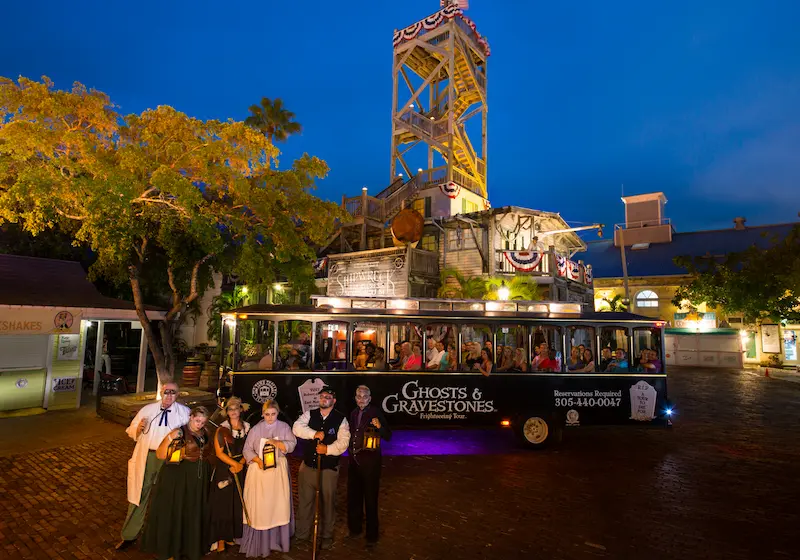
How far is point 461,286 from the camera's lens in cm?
2306

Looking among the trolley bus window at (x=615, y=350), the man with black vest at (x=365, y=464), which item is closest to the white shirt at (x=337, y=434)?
the man with black vest at (x=365, y=464)

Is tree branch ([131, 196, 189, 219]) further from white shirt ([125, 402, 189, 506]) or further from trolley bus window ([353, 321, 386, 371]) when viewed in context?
white shirt ([125, 402, 189, 506])

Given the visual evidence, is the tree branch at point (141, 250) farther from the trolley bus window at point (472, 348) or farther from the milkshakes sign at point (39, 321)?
the trolley bus window at point (472, 348)

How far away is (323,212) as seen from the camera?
44.0ft

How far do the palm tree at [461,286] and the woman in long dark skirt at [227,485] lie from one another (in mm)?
17406

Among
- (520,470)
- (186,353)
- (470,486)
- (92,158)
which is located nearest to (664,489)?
(520,470)

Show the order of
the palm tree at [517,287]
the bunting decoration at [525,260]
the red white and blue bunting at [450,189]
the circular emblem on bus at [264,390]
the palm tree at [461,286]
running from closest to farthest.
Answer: the circular emblem on bus at [264,390] < the palm tree at [517,287] < the palm tree at [461,286] < the bunting decoration at [525,260] < the red white and blue bunting at [450,189]

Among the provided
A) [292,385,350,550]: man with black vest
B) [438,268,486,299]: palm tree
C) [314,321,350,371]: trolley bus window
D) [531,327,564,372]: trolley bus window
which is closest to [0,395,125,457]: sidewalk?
[314,321,350,371]: trolley bus window

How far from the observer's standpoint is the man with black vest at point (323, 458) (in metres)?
5.39

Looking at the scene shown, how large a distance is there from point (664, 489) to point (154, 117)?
13719mm

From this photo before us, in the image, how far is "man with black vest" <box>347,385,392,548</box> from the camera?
5.53 metres

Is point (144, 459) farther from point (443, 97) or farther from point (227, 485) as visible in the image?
point (443, 97)

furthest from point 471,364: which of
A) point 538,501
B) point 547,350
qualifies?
point 538,501

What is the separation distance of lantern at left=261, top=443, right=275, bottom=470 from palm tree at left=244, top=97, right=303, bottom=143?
2678 centimetres
